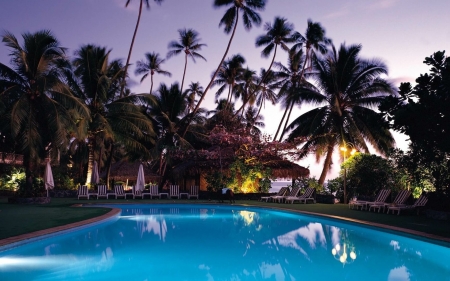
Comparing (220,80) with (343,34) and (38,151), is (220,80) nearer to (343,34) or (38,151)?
(343,34)

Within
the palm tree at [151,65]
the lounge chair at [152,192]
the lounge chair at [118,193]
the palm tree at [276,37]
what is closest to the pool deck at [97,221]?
the lounge chair at [118,193]

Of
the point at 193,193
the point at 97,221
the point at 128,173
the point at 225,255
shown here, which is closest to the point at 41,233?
the point at 97,221

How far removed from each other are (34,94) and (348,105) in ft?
51.2

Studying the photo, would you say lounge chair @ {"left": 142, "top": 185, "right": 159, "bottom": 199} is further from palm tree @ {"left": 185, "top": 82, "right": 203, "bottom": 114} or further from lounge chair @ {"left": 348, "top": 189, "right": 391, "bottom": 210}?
palm tree @ {"left": 185, "top": 82, "right": 203, "bottom": 114}

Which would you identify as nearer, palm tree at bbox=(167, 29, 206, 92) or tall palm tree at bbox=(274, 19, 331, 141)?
tall palm tree at bbox=(274, 19, 331, 141)

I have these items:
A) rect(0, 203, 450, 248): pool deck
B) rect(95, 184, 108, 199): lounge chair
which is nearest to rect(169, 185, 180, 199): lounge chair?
rect(95, 184, 108, 199): lounge chair

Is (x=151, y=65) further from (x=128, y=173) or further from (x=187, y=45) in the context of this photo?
(x=128, y=173)

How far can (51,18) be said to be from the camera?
21.3m

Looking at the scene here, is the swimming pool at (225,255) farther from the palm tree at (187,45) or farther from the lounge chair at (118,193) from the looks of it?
the palm tree at (187,45)

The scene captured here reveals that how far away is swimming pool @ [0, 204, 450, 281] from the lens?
20.8ft

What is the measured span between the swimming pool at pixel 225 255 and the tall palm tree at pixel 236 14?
16.9 m

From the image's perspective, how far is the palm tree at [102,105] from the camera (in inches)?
853

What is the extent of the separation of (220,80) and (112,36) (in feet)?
45.2

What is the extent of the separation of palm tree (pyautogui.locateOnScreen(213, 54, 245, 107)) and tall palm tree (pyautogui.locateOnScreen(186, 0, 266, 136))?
7009 millimetres
